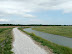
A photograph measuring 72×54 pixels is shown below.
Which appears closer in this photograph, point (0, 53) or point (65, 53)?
point (0, 53)

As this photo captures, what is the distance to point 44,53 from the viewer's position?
11.0 meters

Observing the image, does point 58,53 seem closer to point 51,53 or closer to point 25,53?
point 51,53

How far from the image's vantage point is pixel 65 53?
38.8ft

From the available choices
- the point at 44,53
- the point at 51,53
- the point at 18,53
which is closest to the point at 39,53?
the point at 44,53

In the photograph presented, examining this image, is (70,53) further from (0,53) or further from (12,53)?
(0,53)

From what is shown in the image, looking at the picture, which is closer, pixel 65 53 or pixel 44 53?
pixel 44 53

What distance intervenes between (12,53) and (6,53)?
537 mm

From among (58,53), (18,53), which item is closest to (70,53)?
(58,53)

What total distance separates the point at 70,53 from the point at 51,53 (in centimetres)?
209

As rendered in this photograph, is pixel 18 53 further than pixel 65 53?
No

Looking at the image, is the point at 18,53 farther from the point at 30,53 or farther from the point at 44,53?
the point at 44,53

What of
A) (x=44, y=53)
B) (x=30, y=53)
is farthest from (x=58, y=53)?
(x=30, y=53)

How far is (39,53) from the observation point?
10.9 metres

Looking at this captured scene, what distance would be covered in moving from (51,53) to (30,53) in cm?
198
